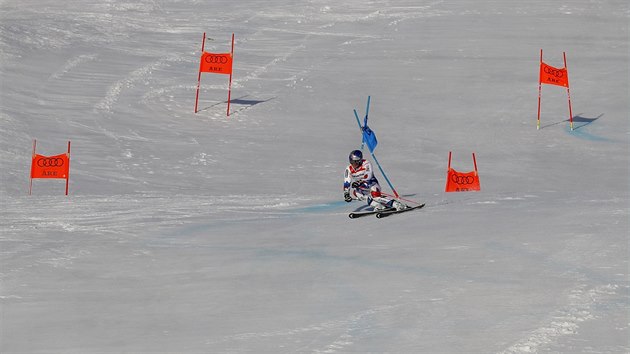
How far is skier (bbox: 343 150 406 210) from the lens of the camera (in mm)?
17625

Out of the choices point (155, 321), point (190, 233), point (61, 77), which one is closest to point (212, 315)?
point (155, 321)

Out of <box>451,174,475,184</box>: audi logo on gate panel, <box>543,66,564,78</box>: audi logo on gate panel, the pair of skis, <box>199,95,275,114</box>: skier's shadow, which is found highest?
<box>543,66,564,78</box>: audi logo on gate panel

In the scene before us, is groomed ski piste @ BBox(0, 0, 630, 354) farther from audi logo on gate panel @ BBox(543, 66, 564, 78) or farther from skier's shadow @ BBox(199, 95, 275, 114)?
audi logo on gate panel @ BBox(543, 66, 564, 78)

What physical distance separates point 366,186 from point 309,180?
15.8 feet

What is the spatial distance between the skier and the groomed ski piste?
374 millimetres

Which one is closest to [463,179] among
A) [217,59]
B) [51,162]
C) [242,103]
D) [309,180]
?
[309,180]

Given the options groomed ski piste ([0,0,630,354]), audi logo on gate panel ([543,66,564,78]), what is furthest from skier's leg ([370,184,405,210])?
audi logo on gate panel ([543,66,564,78])

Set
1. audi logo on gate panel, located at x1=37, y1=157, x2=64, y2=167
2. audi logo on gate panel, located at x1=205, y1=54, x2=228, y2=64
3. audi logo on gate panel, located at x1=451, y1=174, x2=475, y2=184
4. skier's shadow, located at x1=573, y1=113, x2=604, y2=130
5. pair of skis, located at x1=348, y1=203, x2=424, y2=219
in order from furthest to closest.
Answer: audi logo on gate panel, located at x1=205, y1=54, x2=228, y2=64, skier's shadow, located at x1=573, y1=113, x2=604, y2=130, audi logo on gate panel, located at x1=37, y1=157, x2=64, y2=167, audi logo on gate panel, located at x1=451, y1=174, x2=475, y2=184, pair of skis, located at x1=348, y1=203, x2=424, y2=219

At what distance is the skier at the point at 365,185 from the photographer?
17.6 m

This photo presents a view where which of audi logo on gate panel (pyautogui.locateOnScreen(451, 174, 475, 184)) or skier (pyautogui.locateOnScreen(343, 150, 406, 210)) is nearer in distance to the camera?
skier (pyautogui.locateOnScreen(343, 150, 406, 210))

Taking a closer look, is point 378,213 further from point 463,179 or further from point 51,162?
point 51,162

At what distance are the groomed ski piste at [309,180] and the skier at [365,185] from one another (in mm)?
374

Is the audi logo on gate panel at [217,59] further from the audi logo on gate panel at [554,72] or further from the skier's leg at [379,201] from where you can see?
the skier's leg at [379,201]

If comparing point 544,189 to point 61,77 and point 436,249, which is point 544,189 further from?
point 61,77
